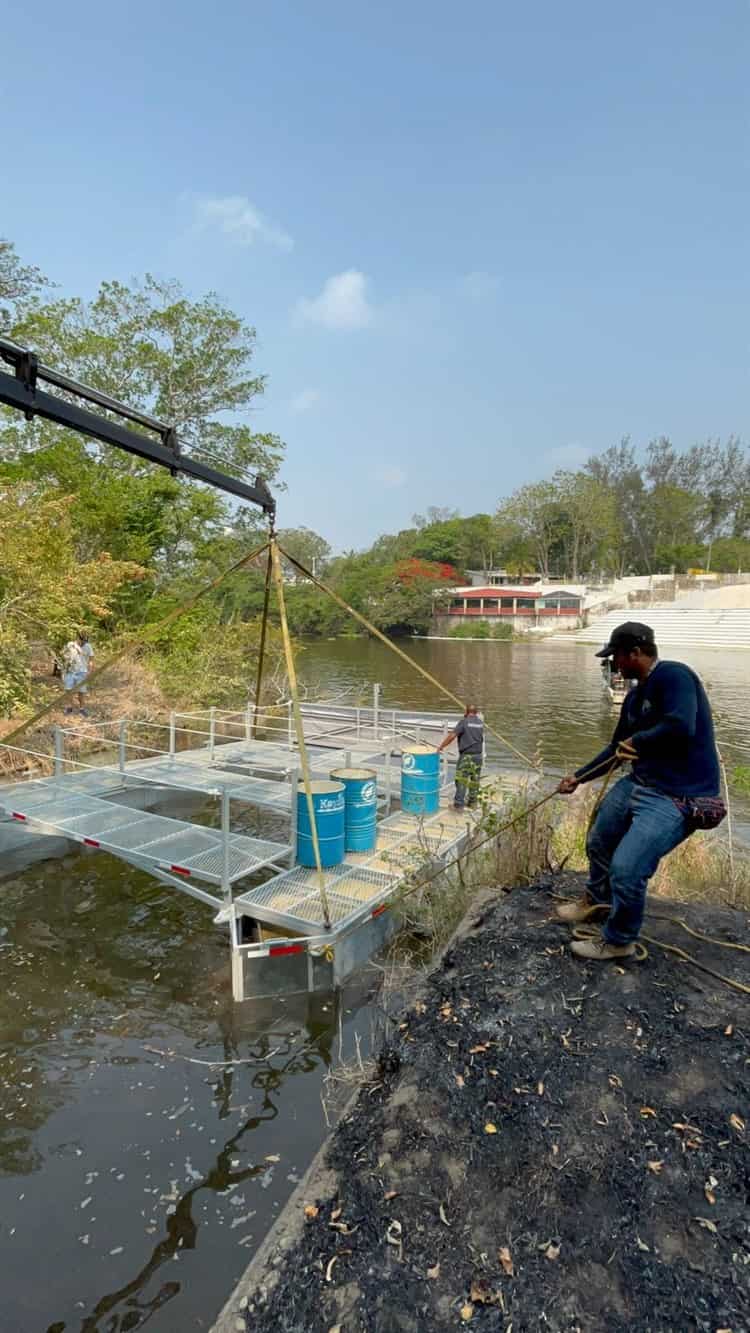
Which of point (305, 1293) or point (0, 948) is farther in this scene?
point (0, 948)

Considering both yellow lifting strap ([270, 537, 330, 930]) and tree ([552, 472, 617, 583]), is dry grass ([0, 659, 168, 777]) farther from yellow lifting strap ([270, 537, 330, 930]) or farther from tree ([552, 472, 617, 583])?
tree ([552, 472, 617, 583])

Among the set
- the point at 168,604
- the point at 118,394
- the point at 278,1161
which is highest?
the point at 118,394

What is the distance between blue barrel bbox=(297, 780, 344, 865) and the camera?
20.5ft

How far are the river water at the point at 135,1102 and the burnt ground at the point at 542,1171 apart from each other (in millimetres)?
Result: 1154

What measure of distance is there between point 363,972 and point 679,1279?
Result: 3.79 meters

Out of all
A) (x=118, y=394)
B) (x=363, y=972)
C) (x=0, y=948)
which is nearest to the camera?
(x=363, y=972)

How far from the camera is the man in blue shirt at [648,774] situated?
3.51 meters

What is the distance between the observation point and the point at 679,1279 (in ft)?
7.48

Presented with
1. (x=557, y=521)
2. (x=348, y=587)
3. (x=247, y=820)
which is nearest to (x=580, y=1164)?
(x=247, y=820)

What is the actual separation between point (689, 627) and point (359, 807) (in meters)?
48.4

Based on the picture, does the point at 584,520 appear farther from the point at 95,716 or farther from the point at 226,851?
the point at 226,851

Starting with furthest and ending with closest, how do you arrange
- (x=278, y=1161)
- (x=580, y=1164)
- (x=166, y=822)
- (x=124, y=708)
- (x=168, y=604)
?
1. (x=168, y=604)
2. (x=124, y=708)
3. (x=166, y=822)
4. (x=278, y=1161)
5. (x=580, y=1164)

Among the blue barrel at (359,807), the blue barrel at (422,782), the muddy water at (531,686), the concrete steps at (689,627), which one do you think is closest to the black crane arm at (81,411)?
the blue barrel at (359,807)

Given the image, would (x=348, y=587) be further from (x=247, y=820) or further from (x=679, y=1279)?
(x=679, y=1279)
